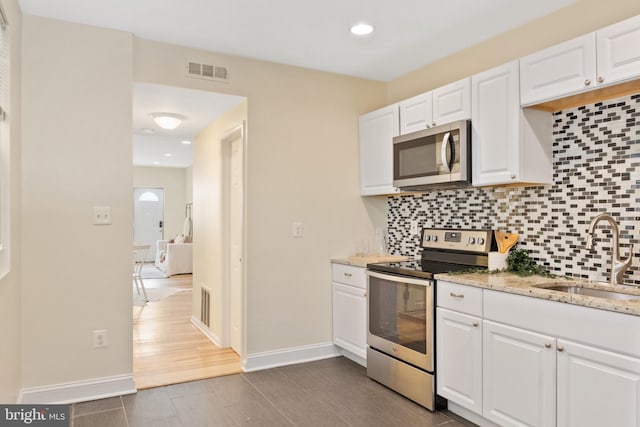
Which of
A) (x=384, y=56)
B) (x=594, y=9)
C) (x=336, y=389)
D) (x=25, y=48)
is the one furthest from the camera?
(x=384, y=56)

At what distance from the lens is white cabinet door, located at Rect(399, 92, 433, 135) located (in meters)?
3.33

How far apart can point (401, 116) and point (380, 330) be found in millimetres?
1708

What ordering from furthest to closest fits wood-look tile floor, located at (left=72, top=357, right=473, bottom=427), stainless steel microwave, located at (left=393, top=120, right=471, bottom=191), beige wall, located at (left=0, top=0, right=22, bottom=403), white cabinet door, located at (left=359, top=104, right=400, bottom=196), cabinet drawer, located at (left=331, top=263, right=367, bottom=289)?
white cabinet door, located at (left=359, top=104, right=400, bottom=196) → cabinet drawer, located at (left=331, top=263, right=367, bottom=289) → stainless steel microwave, located at (left=393, top=120, right=471, bottom=191) → wood-look tile floor, located at (left=72, top=357, right=473, bottom=427) → beige wall, located at (left=0, top=0, right=22, bottom=403)

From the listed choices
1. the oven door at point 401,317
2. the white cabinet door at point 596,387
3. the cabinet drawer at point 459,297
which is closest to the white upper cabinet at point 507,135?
the cabinet drawer at point 459,297

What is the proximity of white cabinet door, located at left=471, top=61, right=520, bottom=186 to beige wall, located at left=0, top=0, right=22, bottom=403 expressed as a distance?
9.02 feet

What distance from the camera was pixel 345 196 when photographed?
13.3ft

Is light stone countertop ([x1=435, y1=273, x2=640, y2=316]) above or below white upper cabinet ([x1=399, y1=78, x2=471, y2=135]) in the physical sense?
below

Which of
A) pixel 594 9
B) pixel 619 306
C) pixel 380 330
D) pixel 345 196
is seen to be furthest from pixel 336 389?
pixel 594 9

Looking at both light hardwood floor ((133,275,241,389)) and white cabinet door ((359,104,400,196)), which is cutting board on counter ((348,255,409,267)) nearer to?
white cabinet door ((359,104,400,196))

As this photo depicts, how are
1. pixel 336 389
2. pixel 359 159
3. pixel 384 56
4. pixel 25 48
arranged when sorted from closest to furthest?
pixel 25 48, pixel 336 389, pixel 384 56, pixel 359 159

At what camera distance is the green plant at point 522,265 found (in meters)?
2.79

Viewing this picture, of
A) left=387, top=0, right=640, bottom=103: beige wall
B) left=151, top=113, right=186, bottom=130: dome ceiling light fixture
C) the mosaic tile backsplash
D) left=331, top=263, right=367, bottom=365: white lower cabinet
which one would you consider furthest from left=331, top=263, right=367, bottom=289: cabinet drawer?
left=151, top=113, right=186, bottom=130: dome ceiling light fixture

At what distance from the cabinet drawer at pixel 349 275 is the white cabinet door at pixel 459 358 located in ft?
2.91

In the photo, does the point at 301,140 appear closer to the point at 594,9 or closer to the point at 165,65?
the point at 165,65
